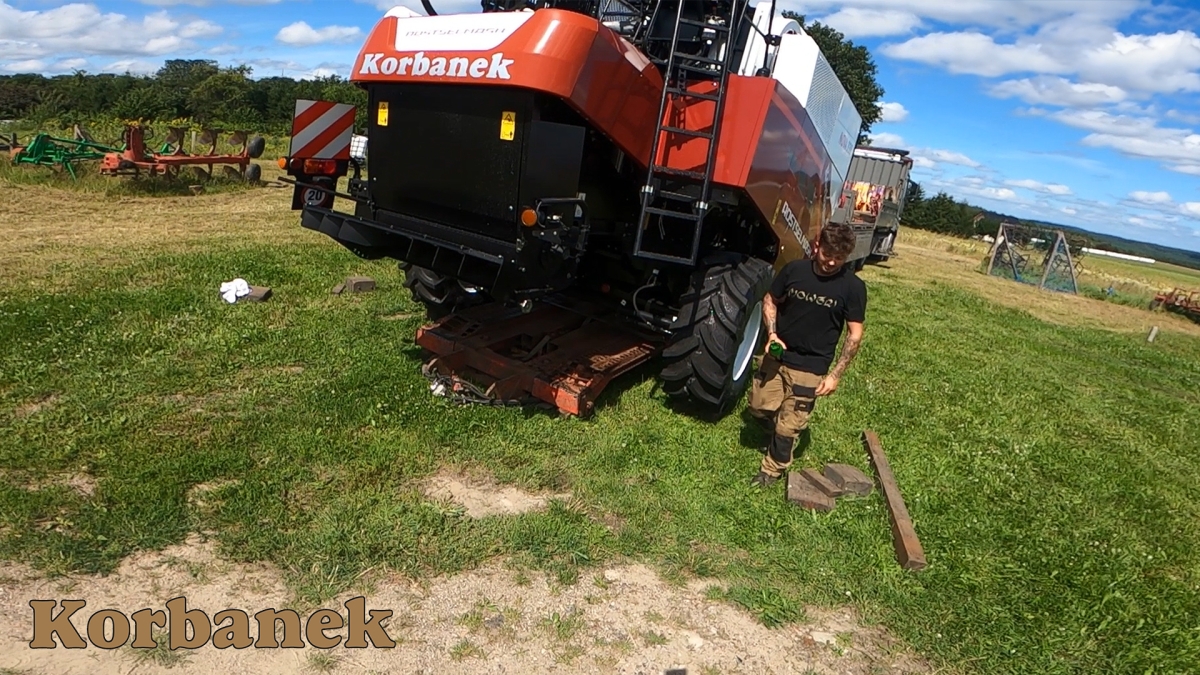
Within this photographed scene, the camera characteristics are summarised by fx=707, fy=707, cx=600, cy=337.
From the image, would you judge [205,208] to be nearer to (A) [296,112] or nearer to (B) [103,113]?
(A) [296,112]

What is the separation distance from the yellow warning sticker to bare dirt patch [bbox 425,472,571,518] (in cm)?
185

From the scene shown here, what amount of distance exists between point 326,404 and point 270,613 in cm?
183

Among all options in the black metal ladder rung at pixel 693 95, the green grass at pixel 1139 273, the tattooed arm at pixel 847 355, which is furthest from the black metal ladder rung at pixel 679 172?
the green grass at pixel 1139 273

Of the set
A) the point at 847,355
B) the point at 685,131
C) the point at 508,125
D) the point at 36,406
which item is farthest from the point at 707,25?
the point at 36,406

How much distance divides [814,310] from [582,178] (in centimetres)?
159

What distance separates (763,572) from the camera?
3.34 meters

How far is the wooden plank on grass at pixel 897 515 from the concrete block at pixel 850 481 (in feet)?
0.37

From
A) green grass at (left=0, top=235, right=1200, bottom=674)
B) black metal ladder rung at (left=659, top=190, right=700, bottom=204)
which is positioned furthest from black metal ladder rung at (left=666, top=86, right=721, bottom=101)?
green grass at (left=0, top=235, right=1200, bottom=674)

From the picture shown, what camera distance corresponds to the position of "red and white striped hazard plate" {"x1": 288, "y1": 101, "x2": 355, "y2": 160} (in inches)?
200

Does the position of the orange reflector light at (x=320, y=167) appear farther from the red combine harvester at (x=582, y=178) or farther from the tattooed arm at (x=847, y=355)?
the tattooed arm at (x=847, y=355)

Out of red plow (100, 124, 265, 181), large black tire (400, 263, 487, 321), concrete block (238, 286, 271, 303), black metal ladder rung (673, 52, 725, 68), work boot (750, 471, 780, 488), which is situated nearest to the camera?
work boot (750, 471, 780, 488)

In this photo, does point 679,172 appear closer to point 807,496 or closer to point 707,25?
point 707,25

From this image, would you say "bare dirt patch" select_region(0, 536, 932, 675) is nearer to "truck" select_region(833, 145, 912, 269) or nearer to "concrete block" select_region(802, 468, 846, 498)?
"concrete block" select_region(802, 468, 846, 498)

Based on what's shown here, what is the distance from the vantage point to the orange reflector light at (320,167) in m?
5.10
